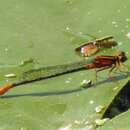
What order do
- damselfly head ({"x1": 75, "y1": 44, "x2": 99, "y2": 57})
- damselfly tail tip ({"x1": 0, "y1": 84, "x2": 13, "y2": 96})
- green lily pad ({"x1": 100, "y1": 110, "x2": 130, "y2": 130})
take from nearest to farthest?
1. green lily pad ({"x1": 100, "y1": 110, "x2": 130, "y2": 130})
2. damselfly tail tip ({"x1": 0, "y1": 84, "x2": 13, "y2": 96})
3. damselfly head ({"x1": 75, "y1": 44, "x2": 99, "y2": 57})

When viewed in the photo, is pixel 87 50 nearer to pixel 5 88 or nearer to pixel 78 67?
pixel 78 67

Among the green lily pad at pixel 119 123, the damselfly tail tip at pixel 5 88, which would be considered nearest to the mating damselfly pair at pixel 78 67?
the damselfly tail tip at pixel 5 88

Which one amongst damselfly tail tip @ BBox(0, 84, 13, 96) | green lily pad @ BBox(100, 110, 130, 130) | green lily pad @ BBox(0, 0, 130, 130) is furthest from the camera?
damselfly tail tip @ BBox(0, 84, 13, 96)

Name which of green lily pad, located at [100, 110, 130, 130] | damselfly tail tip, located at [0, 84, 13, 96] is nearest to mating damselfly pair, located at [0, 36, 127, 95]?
damselfly tail tip, located at [0, 84, 13, 96]

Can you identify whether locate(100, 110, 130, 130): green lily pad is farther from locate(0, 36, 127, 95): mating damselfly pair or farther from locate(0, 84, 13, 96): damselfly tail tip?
locate(0, 84, 13, 96): damselfly tail tip

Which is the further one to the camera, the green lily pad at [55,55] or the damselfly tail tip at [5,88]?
the damselfly tail tip at [5,88]

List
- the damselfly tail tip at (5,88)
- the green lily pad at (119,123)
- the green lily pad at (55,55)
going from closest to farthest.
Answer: the green lily pad at (119,123) < the green lily pad at (55,55) < the damselfly tail tip at (5,88)

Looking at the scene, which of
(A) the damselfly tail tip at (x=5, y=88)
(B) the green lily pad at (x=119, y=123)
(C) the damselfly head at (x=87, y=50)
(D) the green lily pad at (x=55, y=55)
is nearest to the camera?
(B) the green lily pad at (x=119, y=123)

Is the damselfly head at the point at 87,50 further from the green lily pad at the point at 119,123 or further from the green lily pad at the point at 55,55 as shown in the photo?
Result: the green lily pad at the point at 119,123

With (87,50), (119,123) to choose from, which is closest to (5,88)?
(87,50)

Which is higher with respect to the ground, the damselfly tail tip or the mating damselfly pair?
the mating damselfly pair

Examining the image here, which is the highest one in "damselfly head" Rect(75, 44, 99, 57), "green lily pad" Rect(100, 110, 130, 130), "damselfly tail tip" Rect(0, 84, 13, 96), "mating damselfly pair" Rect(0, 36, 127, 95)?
"damselfly head" Rect(75, 44, 99, 57)
